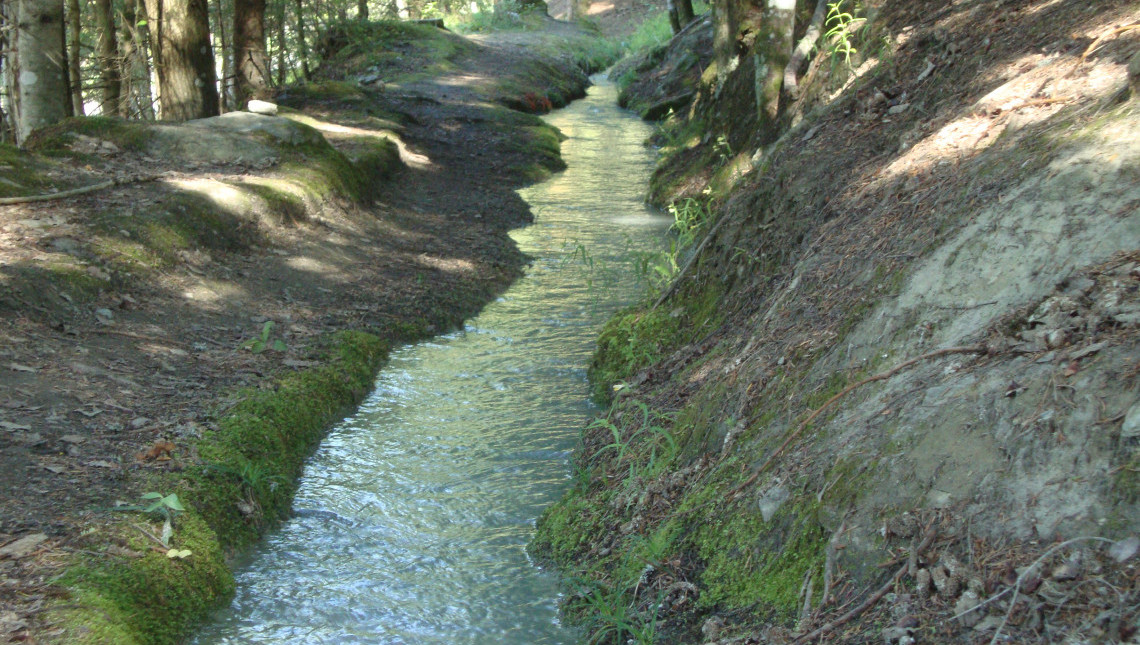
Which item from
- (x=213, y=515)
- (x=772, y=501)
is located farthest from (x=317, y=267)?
(x=772, y=501)

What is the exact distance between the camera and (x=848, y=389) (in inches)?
149

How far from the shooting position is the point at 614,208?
1356cm

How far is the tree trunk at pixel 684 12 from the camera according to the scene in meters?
25.4

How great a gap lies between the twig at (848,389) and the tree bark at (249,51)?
14733 millimetres

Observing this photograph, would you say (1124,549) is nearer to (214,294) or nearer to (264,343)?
(264,343)

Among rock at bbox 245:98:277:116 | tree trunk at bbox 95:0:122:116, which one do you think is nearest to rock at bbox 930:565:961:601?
rock at bbox 245:98:277:116

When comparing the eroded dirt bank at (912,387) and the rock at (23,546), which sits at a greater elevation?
the eroded dirt bank at (912,387)

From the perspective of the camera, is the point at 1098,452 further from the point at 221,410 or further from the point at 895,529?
the point at 221,410

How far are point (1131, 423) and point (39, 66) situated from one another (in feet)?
34.4

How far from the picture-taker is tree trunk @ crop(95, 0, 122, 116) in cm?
1336

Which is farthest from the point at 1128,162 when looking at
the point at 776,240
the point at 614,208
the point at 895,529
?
the point at 614,208

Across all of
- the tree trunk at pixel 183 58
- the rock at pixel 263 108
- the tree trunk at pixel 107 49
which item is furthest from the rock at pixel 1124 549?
the tree trunk at pixel 107 49

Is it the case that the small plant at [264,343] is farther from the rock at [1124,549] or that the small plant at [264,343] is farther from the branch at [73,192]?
the rock at [1124,549]

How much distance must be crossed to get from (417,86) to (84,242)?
1622 centimetres
